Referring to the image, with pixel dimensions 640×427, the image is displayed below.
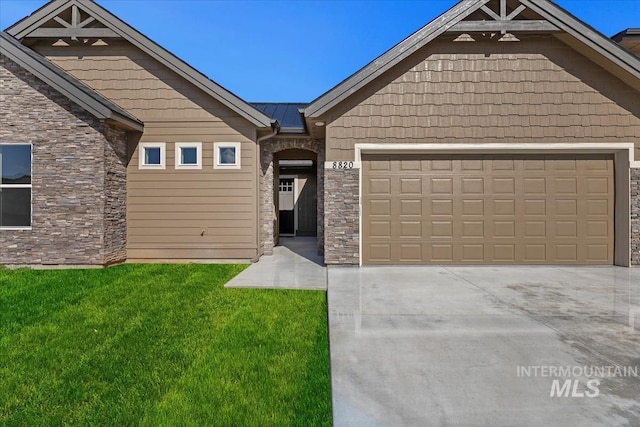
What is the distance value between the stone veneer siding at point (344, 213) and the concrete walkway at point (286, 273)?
713mm

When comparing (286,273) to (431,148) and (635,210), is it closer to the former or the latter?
(431,148)

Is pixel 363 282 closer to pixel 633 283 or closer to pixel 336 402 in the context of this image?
pixel 336 402

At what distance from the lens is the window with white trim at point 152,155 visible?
870 centimetres

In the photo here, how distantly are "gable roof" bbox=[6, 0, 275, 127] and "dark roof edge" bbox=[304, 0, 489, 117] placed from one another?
199cm

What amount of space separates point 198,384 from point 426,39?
7528 millimetres

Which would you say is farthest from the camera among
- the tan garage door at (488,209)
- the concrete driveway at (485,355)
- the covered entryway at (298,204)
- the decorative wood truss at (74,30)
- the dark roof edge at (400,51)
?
the covered entryway at (298,204)

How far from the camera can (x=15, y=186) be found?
7793 millimetres

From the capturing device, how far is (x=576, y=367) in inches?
119

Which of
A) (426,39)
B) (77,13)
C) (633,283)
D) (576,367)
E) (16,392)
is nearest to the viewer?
(16,392)

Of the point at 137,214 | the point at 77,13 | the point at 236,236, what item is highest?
the point at 77,13

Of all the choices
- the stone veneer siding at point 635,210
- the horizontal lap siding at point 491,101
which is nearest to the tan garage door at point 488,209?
the stone veneer siding at point 635,210

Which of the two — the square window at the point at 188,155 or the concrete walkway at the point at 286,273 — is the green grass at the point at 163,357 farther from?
the square window at the point at 188,155

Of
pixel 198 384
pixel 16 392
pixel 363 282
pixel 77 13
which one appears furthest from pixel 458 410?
pixel 77 13

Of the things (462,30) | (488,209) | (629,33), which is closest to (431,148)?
(488,209)
